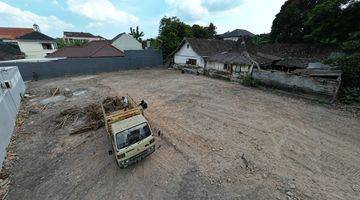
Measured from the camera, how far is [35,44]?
113 ft

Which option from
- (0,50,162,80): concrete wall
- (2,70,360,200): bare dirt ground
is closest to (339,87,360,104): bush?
(2,70,360,200): bare dirt ground

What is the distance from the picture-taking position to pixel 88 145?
28.5ft

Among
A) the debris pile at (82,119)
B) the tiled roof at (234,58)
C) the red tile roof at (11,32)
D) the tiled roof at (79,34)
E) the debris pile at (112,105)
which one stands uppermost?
the tiled roof at (79,34)

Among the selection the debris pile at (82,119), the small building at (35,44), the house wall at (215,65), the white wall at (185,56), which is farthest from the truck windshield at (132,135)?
the small building at (35,44)

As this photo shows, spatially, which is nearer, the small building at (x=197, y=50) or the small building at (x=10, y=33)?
the small building at (x=197, y=50)

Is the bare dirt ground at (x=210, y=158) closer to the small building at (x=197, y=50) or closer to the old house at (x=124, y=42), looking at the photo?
the small building at (x=197, y=50)

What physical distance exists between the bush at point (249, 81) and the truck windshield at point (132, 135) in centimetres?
1323

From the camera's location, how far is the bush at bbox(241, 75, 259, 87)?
17.2m

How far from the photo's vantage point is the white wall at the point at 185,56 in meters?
26.9

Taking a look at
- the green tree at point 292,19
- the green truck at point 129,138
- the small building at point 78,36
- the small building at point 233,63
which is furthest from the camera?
the small building at point 78,36

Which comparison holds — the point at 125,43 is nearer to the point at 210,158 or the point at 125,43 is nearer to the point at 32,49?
the point at 32,49

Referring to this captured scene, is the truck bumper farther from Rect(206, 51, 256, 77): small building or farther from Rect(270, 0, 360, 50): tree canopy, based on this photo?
Rect(270, 0, 360, 50): tree canopy

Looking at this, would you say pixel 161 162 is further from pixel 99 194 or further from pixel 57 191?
pixel 57 191

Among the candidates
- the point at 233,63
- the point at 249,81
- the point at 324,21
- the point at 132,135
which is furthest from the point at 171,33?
the point at 132,135
